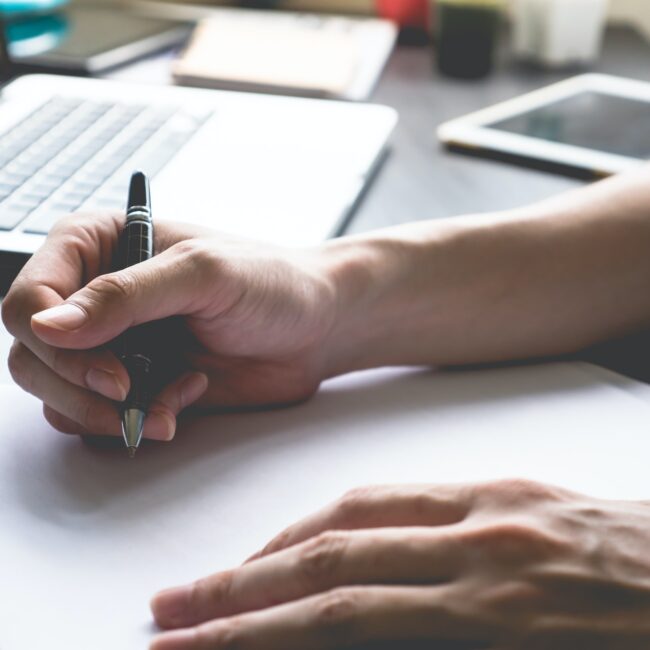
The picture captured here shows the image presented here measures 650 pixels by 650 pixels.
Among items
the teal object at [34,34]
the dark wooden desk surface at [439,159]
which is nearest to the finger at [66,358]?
the dark wooden desk surface at [439,159]

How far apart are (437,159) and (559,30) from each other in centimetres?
39

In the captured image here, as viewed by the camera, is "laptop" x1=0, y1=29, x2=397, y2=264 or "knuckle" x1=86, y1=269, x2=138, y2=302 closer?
"knuckle" x1=86, y1=269, x2=138, y2=302

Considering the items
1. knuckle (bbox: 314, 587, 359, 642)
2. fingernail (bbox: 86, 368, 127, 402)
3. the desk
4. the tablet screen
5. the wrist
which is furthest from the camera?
the tablet screen

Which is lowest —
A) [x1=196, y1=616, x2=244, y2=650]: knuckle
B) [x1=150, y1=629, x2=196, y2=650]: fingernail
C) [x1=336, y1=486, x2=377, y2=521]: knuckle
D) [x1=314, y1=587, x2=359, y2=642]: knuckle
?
[x1=150, y1=629, x2=196, y2=650]: fingernail

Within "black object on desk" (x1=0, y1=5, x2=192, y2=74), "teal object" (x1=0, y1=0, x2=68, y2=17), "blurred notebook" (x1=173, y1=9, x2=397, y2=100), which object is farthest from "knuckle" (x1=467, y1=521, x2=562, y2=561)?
"teal object" (x1=0, y1=0, x2=68, y2=17)

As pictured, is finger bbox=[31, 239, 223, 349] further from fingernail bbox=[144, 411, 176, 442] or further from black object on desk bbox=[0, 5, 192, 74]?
black object on desk bbox=[0, 5, 192, 74]

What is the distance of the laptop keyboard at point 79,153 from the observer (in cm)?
65

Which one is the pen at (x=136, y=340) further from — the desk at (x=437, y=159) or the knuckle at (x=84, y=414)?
the desk at (x=437, y=159)

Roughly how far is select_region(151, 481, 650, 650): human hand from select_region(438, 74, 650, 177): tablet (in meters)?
0.49

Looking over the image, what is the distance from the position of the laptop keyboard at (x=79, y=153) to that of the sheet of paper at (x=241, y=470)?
0.18 m

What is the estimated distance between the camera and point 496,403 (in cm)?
54

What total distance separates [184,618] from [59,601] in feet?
0.20

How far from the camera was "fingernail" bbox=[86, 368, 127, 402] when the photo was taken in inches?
17.8

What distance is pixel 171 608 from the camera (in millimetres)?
375
